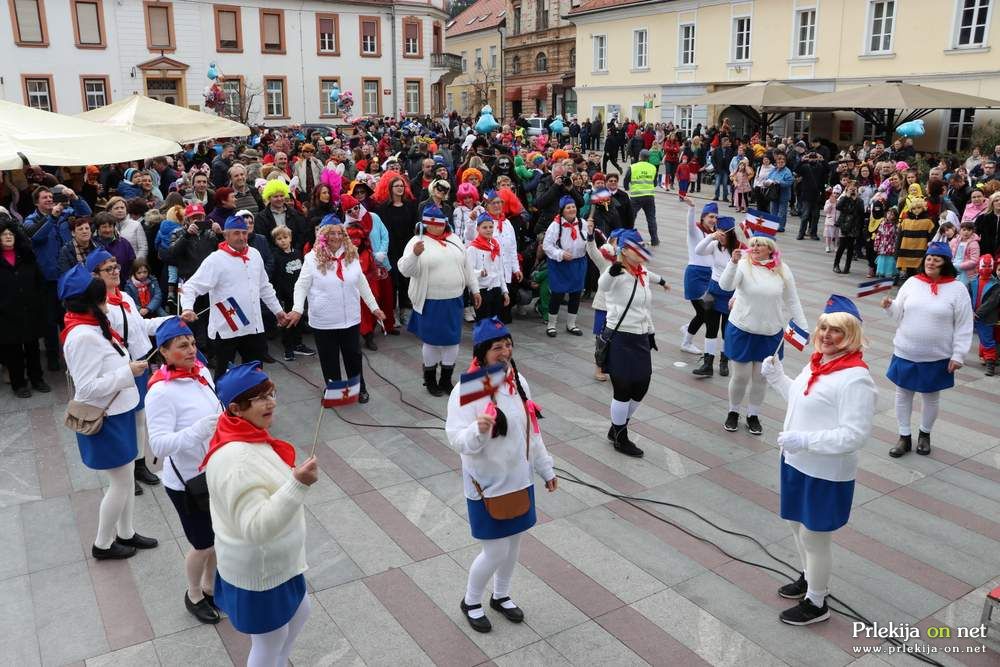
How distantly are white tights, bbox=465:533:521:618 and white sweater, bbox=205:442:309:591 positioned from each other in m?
1.16

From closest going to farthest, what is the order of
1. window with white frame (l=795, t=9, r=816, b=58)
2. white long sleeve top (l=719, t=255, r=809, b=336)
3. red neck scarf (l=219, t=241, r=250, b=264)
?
white long sleeve top (l=719, t=255, r=809, b=336) < red neck scarf (l=219, t=241, r=250, b=264) < window with white frame (l=795, t=9, r=816, b=58)

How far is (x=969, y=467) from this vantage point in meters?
6.52

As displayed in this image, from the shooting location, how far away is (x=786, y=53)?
2850 centimetres

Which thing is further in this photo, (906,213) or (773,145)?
(773,145)

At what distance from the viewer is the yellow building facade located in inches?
917

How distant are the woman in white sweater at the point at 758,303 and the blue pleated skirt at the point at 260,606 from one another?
4.60 meters

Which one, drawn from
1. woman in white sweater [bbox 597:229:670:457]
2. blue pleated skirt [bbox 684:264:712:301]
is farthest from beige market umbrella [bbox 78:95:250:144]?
woman in white sweater [bbox 597:229:670:457]

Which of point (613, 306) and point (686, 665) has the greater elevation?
point (613, 306)

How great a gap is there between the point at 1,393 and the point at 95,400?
4.45 m

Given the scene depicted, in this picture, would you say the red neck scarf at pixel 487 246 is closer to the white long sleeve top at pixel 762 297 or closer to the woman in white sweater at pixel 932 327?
the white long sleeve top at pixel 762 297

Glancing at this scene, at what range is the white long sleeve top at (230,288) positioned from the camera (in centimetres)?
672

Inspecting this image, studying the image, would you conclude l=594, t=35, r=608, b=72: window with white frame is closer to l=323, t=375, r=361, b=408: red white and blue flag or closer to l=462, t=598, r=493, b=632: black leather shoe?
l=323, t=375, r=361, b=408: red white and blue flag

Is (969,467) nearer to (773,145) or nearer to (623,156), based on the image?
(773,145)

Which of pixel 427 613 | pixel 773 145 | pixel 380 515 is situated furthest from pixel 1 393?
pixel 773 145
